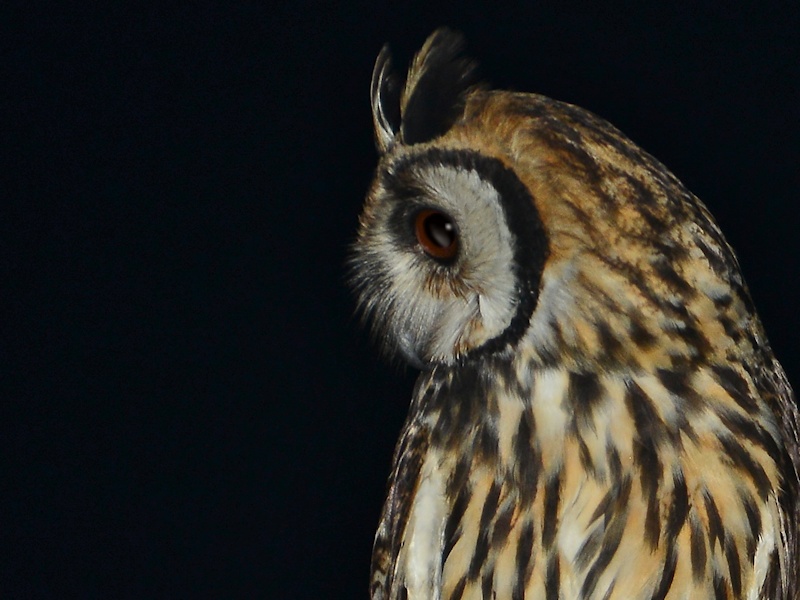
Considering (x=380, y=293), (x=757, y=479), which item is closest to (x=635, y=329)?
(x=757, y=479)

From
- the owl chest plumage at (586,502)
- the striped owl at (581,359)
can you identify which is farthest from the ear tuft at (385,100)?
the owl chest plumage at (586,502)

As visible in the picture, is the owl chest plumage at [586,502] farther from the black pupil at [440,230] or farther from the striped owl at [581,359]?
the black pupil at [440,230]

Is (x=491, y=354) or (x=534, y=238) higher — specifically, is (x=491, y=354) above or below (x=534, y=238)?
below

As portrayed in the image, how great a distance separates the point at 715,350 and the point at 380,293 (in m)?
0.36

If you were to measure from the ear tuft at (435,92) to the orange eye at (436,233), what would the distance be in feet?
0.25

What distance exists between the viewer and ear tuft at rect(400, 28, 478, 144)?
1.04 metres

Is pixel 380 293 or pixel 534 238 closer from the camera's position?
pixel 534 238

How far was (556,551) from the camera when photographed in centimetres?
103

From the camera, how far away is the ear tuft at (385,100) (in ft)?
3.68

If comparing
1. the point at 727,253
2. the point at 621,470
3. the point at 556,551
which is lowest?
the point at 556,551

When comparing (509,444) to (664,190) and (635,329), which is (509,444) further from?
(664,190)

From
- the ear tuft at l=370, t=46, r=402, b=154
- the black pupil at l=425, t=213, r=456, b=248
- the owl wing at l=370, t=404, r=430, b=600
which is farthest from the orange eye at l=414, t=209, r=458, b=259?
the owl wing at l=370, t=404, r=430, b=600

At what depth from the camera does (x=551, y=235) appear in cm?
97

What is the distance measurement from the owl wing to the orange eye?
21 cm
